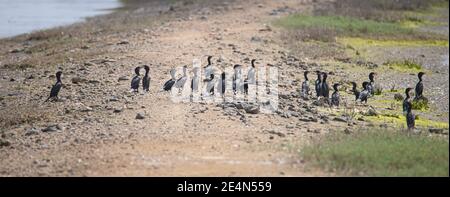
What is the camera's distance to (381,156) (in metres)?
12.9

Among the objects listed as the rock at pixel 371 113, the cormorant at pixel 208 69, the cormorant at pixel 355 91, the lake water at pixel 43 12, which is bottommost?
the rock at pixel 371 113

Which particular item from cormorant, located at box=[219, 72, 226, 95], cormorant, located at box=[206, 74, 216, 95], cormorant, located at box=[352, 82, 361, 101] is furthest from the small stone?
cormorant, located at box=[352, 82, 361, 101]

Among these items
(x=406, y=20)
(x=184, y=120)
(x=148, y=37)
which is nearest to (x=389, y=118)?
(x=184, y=120)

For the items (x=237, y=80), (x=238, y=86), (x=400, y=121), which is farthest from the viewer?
(x=237, y=80)

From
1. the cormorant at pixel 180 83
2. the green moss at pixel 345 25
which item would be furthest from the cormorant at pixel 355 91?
the green moss at pixel 345 25

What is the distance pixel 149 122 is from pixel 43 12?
27473 mm

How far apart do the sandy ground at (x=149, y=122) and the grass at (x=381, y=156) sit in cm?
35

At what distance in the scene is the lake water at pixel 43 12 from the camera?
3616 cm

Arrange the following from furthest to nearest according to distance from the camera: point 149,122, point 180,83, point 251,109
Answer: point 180,83
point 251,109
point 149,122

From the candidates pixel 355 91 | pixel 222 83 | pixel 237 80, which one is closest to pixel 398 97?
pixel 355 91

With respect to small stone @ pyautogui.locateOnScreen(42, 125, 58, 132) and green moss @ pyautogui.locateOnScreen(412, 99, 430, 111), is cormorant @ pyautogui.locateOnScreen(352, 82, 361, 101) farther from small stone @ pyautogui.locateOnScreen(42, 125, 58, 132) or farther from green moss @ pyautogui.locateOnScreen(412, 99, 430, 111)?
small stone @ pyautogui.locateOnScreen(42, 125, 58, 132)

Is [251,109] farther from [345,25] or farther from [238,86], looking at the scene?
[345,25]

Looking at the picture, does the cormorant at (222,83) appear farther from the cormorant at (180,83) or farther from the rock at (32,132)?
the rock at (32,132)
